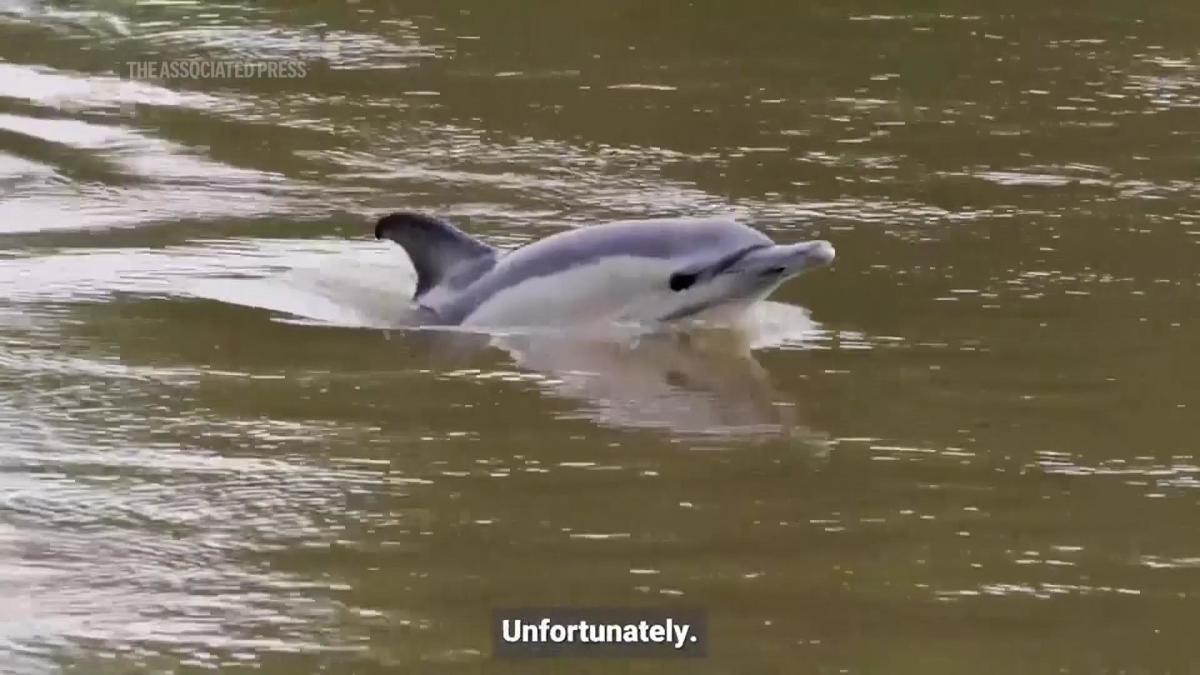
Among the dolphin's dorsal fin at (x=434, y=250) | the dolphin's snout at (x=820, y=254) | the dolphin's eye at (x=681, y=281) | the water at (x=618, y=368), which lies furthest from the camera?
the dolphin's dorsal fin at (x=434, y=250)

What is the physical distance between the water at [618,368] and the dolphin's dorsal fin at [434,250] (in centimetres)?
19

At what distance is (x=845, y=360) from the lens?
17.9ft

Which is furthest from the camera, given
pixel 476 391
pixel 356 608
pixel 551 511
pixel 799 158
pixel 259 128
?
pixel 259 128

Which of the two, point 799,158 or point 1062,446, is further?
point 799,158

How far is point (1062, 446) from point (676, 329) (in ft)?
4.88

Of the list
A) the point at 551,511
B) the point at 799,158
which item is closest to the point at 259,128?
the point at 799,158

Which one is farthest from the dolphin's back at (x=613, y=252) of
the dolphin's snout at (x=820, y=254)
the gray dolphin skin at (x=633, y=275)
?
the dolphin's snout at (x=820, y=254)

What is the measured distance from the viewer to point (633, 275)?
232 inches

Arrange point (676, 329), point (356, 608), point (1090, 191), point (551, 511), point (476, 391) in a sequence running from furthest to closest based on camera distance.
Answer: point (1090, 191), point (676, 329), point (476, 391), point (551, 511), point (356, 608)

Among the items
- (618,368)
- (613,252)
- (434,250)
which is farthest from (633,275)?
(434,250)

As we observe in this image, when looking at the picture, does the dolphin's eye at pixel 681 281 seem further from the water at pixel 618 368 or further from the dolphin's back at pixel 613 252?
the water at pixel 618 368

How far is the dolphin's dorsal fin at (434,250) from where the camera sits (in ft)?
20.3

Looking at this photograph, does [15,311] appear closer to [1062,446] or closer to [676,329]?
[676,329]

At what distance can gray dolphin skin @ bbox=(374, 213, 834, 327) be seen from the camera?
5.84 m
